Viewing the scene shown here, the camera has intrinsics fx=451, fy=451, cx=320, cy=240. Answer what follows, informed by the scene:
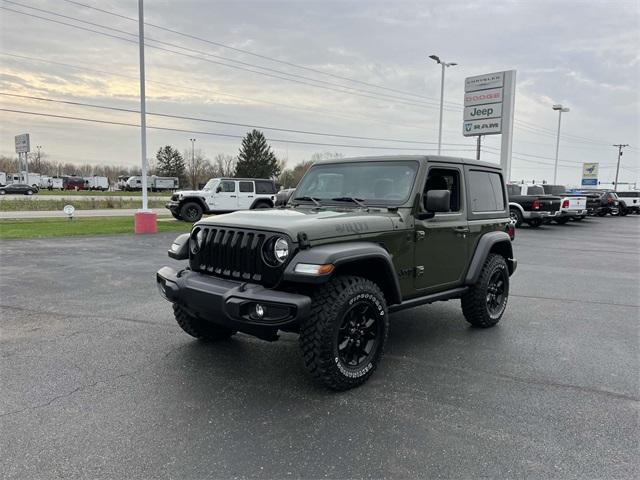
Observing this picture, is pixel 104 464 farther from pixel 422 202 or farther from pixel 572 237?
pixel 572 237

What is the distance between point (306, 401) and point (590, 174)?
79.9 m

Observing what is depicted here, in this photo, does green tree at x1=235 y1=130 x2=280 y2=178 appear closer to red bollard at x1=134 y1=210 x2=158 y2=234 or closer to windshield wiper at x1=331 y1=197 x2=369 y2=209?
red bollard at x1=134 y1=210 x2=158 y2=234

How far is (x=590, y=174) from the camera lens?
230 feet

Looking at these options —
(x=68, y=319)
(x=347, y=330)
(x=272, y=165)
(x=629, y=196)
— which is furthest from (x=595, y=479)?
(x=272, y=165)

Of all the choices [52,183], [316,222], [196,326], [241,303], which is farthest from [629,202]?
[52,183]

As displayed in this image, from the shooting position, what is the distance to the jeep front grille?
11.3 feet

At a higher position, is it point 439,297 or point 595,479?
point 439,297

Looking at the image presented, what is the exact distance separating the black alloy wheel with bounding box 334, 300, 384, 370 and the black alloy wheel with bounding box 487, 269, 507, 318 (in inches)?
84.5

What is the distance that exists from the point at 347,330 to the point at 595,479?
181 centimetres

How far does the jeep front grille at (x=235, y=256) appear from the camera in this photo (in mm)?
3441

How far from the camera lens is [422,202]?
13.9 ft

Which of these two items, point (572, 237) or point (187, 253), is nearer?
point (187, 253)

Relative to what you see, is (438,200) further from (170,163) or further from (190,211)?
(170,163)

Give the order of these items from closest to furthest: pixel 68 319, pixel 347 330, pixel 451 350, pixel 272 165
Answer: pixel 347 330 < pixel 451 350 < pixel 68 319 < pixel 272 165
